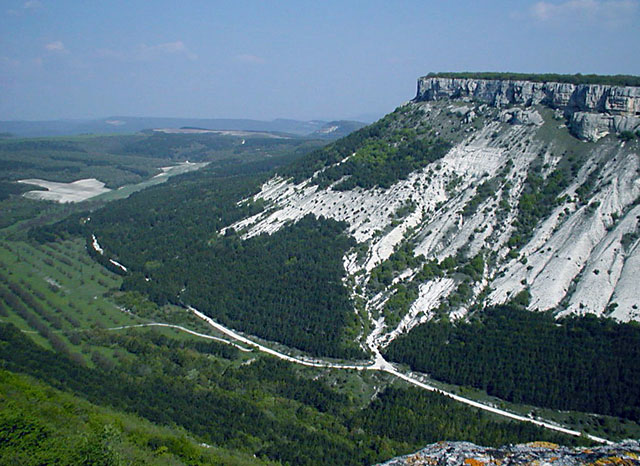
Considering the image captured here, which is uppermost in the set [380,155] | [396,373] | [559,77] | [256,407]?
[559,77]

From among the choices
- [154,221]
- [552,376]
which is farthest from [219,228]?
[552,376]

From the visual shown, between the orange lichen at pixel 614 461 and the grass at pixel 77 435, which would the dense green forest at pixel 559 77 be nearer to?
the orange lichen at pixel 614 461

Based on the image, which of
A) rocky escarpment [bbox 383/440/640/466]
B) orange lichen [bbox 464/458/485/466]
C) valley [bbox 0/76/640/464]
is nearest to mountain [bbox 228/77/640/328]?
valley [bbox 0/76/640/464]

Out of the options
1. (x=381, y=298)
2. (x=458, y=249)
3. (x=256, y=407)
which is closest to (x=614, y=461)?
(x=256, y=407)

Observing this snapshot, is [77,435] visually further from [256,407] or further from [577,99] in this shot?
[577,99]

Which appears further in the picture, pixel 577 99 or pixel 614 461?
pixel 577 99

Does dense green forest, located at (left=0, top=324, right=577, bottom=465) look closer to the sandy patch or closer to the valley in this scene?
the valley

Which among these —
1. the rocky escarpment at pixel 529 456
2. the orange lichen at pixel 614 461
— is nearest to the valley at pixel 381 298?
the rocky escarpment at pixel 529 456
